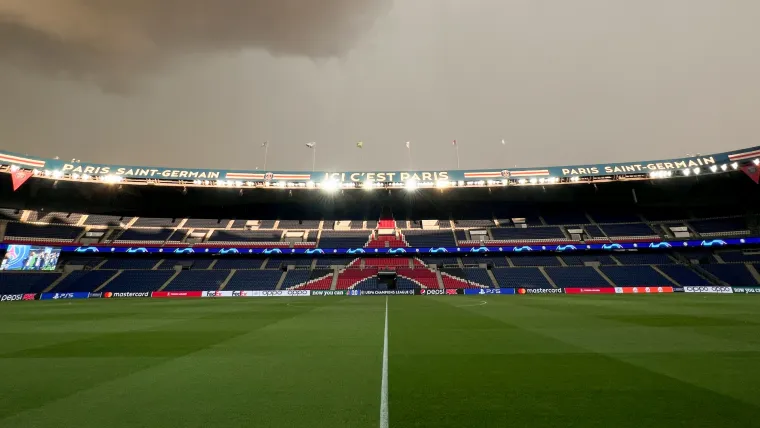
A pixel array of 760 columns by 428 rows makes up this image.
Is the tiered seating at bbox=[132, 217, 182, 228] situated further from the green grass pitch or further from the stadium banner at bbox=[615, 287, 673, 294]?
the stadium banner at bbox=[615, 287, 673, 294]

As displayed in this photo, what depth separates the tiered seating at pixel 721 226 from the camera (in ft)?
124

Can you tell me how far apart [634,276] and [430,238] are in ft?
74.8

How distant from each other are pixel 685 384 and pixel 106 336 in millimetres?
13225

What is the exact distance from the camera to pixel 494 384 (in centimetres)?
480

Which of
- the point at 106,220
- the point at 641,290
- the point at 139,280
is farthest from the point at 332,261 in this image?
the point at 641,290

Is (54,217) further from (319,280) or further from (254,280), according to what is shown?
(319,280)

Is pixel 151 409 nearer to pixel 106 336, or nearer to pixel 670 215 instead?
pixel 106 336

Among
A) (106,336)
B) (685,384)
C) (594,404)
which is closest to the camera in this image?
Result: (594,404)

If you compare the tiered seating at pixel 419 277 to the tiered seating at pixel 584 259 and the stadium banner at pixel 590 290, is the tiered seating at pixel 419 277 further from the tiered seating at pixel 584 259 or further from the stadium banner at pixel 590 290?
the tiered seating at pixel 584 259

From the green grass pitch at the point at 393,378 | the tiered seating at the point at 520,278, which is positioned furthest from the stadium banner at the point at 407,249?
the green grass pitch at the point at 393,378

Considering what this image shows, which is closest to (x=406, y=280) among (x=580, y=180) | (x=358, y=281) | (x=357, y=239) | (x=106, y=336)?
(x=358, y=281)

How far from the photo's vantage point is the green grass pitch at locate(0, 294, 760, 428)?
3.68m

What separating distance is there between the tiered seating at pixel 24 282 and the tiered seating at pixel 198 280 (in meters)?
11.5

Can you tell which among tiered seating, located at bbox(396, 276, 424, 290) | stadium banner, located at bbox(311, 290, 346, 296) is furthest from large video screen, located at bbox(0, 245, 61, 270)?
tiered seating, located at bbox(396, 276, 424, 290)
